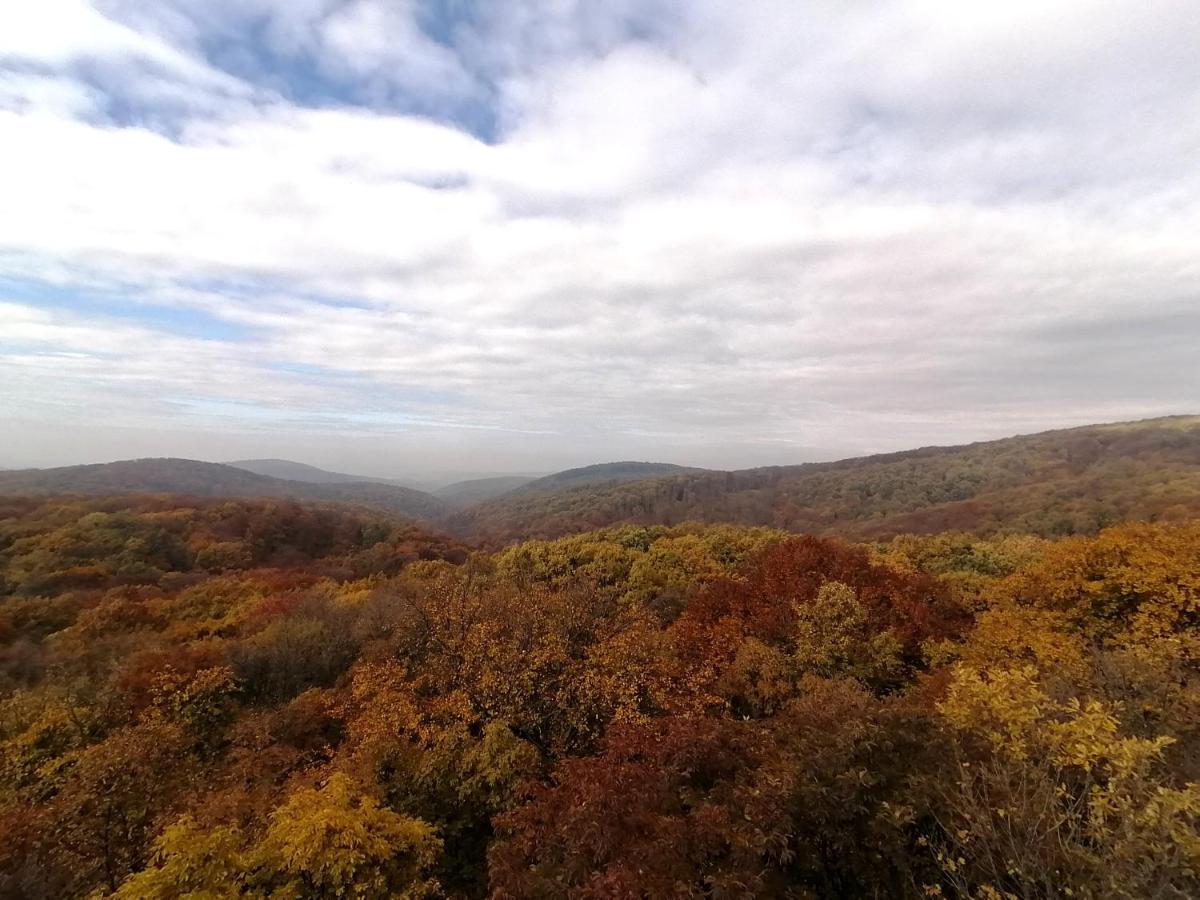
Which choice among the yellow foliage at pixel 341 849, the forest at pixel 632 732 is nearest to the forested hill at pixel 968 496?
the forest at pixel 632 732

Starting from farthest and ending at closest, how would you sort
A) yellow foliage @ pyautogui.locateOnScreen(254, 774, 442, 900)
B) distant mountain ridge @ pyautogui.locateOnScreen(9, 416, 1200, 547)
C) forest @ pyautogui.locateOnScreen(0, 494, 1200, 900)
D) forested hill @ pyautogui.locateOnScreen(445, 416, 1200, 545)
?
distant mountain ridge @ pyautogui.locateOnScreen(9, 416, 1200, 547) → forested hill @ pyautogui.locateOnScreen(445, 416, 1200, 545) → yellow foliage @ pyautogui.locateOnScreen(254, 774, 442, 900) → forest @ pyautogui.locateOnScreen(0, 494, 1200, 900)

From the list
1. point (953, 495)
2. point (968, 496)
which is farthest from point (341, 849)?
point (953, 495)

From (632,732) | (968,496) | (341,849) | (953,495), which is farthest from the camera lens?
(953,495)

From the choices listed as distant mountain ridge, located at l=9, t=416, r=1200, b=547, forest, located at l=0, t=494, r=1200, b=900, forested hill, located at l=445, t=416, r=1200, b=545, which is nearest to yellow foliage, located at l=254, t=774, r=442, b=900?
forest, located at l=0, t=494, r=1200, b=900

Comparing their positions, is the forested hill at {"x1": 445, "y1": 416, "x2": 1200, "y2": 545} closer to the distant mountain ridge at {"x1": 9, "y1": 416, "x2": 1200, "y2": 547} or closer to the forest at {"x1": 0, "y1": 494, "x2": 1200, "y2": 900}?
the distant mountain ridge at {"x1": 9, "y1": 416, "x2": 1200, "y2": 547}

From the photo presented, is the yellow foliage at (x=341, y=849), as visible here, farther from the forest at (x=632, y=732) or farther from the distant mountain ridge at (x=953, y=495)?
the distant mountain ridge at (x=953, y=495)

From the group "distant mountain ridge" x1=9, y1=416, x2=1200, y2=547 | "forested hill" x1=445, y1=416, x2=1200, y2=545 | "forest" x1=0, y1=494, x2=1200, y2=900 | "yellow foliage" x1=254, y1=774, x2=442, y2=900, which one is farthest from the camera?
"distant mountain ridge" x1=9, y1=416, x2=1200, y2=547

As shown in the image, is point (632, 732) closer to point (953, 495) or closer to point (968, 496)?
point (968, 496)
